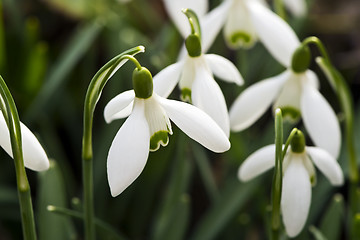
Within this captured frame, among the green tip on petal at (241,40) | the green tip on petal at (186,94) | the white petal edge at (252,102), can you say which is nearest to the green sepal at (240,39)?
the green tip on petal at (241,40)

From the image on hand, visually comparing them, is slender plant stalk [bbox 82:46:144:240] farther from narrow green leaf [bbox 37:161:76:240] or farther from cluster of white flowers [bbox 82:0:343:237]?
narrow green leaf [bbox 37:161:76:240]

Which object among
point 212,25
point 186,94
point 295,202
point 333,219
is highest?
point 212,25

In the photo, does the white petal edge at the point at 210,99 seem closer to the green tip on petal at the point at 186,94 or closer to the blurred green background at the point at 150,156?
the green tip on petal at the point at 186,94

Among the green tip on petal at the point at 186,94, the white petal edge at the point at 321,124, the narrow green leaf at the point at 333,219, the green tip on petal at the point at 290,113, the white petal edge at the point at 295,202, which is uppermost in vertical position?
the green tip on petal at the point at 186,94

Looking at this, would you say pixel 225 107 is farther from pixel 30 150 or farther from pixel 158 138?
pixel 30 150

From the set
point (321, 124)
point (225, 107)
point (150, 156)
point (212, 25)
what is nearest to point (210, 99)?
point (225, 107)

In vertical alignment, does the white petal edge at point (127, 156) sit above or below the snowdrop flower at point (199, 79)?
below

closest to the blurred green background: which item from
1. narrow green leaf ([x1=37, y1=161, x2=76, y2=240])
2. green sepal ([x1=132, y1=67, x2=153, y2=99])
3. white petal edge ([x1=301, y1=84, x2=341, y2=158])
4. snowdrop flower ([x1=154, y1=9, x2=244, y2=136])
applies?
narrow green leaf ([x1=37, y1=161, x2=76, y2=240])
